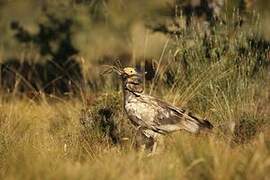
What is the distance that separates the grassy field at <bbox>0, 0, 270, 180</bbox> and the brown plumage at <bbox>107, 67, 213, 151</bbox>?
0.13 meters

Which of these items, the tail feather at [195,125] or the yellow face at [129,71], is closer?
the tail feather at [195,125]

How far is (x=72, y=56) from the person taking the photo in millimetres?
12539

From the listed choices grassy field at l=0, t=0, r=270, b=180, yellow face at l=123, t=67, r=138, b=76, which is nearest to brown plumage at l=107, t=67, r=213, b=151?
yellow face at l=123, t=67, r=138, b=76

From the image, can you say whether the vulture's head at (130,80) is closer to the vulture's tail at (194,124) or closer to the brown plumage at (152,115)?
the brown plumage at (152,115)

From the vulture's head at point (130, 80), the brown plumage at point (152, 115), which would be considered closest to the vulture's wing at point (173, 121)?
the brown plumage at point (152, 115)

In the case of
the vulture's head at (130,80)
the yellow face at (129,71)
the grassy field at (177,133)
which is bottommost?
the grassy field at (177,133)

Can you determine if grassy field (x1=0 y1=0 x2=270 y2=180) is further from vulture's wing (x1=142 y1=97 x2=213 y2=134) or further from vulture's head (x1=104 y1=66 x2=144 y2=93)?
vulture's head (x1=104 y1=66 x2=144 y2=93)

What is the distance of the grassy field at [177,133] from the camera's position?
20.5ft

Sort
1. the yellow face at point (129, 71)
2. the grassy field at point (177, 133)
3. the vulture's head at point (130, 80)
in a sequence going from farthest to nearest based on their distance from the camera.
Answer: the yellow face at point (129, 71) < the vulture's head at point (130, 80) < the grassy field at point (177, 133)

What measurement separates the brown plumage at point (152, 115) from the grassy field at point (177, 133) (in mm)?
128

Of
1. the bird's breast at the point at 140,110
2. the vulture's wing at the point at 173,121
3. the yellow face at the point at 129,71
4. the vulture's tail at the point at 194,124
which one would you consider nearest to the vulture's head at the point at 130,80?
the yellow face at the point at 129,71

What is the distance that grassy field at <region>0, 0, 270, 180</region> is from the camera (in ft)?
20.5

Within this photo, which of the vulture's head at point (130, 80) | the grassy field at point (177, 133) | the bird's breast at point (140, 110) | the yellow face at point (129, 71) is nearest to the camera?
the grassy field at point (177, 133)

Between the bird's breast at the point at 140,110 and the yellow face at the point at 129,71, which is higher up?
the yellow face at the point at 129,71
